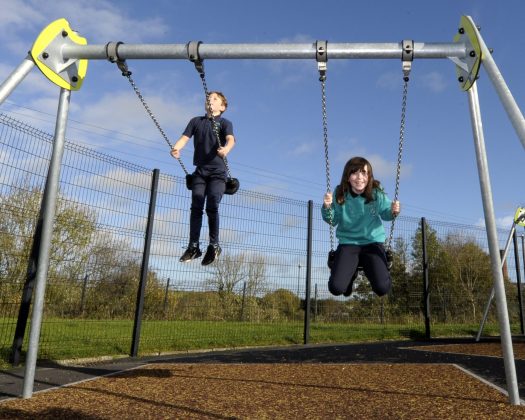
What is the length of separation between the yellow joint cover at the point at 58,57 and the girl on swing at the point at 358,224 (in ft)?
7.99

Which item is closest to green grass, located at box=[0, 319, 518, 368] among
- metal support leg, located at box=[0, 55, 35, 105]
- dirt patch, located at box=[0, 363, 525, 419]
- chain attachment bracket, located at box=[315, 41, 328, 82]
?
dirt patch, located at box=[0, 363, 525, 419]

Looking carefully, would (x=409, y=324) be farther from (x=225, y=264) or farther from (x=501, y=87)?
(x=501, y=87)

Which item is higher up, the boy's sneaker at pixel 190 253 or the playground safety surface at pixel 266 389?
the boy's sneaker at pixel 190 253

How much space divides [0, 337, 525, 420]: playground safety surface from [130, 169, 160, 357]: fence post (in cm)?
37

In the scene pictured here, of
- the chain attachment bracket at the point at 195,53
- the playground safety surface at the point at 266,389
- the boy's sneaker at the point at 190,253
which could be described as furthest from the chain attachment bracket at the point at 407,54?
the playground safety surface at the point at 266,389

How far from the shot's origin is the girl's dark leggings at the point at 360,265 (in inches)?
147

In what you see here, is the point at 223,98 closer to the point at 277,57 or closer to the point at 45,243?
the point at 277,57

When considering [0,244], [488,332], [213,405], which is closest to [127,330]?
[0,244]

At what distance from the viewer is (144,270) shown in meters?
6.92

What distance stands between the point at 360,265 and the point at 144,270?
3.99 meters

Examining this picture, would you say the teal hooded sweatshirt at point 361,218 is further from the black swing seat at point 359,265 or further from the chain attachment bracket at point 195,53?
the chain attachment bracket at point 195,53

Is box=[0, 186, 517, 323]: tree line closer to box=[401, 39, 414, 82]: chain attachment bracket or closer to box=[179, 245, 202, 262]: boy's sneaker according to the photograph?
box=[179, 245, 202, 262]: boy's sneaker

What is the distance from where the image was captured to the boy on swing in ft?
14.1

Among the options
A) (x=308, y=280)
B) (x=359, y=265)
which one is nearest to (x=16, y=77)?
(x=359, y=265)
